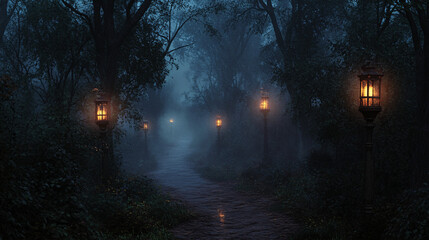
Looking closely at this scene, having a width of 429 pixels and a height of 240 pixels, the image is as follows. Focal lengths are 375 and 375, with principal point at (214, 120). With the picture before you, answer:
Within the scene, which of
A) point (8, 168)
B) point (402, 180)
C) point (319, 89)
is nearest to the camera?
point (8, 168)

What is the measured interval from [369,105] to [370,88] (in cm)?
38

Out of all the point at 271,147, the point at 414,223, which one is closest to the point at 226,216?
the point at 414,223

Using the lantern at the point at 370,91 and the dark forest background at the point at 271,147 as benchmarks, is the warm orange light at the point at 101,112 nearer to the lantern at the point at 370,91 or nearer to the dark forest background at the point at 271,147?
the dark forest background at the point at 271,147

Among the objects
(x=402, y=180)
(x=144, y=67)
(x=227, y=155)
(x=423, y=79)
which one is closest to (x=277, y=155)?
(x=227, y=155)

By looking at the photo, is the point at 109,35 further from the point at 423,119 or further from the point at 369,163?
the point at 423,119

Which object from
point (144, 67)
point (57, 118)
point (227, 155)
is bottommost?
point (227, 155)

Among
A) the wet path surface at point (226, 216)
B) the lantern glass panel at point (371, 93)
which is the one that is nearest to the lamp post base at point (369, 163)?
the lantern glass panel at point (371, 93)

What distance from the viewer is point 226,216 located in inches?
482

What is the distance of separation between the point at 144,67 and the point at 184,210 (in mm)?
8122

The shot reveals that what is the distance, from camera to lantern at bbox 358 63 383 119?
823cm

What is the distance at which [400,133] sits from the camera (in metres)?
12.6

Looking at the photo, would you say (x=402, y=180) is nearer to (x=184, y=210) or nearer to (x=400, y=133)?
(x=400, y=133)

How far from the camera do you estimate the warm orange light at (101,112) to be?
40.5ft

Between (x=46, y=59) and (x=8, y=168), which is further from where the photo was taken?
(x=46, y=59)
